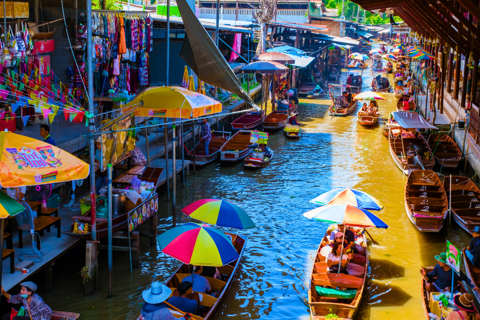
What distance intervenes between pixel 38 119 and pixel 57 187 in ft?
14.8

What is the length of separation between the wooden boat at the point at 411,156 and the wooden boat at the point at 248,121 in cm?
683

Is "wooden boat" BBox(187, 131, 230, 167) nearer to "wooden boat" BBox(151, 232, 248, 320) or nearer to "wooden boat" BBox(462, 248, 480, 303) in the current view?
"wooden boat" BBox(151, 232, 248, 320)

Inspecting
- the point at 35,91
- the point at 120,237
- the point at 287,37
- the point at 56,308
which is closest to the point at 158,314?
the point at 56,308

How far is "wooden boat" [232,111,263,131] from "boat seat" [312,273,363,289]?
15108 millimetres

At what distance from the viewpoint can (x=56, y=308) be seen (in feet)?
30.8

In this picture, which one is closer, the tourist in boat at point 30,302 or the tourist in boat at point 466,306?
the tourist in boat at point 30,302

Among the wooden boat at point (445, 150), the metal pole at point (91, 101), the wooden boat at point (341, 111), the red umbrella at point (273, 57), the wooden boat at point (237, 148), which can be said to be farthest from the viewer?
the wooden boat at point (341, 111)

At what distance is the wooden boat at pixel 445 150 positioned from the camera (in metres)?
18.6

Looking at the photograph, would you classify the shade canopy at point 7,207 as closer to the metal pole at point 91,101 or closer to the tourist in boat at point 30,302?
the tourist in boat at point 30,302

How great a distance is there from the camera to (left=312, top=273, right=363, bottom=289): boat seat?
9.91 metres

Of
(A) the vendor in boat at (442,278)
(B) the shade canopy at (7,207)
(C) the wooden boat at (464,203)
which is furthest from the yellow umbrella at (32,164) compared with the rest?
(C) the wooden boat at (464,203)

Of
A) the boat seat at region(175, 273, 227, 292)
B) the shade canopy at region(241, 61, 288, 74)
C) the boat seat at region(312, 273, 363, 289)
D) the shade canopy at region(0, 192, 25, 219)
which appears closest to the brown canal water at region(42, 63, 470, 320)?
the boat seat at region(175, 273, 227, 292)

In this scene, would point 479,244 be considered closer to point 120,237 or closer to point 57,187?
point 120,237

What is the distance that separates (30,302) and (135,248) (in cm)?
356
